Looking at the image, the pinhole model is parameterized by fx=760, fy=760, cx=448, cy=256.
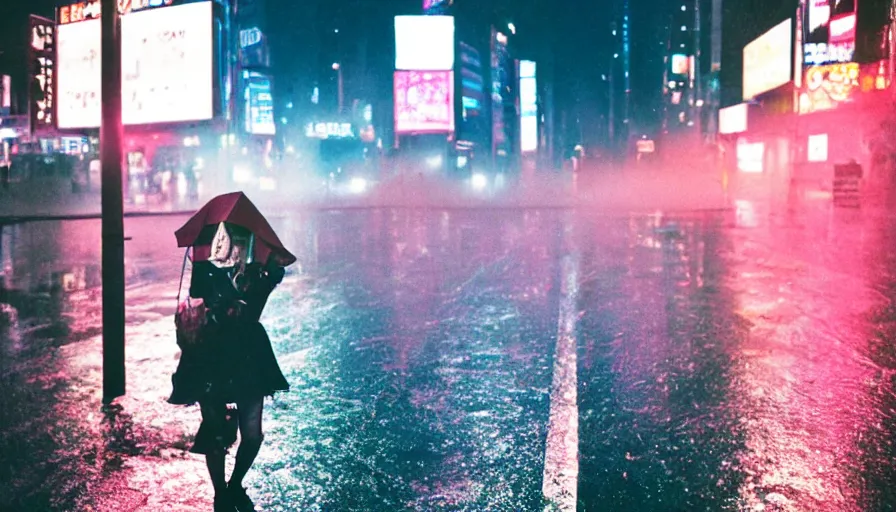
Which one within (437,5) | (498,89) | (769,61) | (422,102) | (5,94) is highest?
(437,5)

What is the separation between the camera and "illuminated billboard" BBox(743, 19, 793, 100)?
49.9 m

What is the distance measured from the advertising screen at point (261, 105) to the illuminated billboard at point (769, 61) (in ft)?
171

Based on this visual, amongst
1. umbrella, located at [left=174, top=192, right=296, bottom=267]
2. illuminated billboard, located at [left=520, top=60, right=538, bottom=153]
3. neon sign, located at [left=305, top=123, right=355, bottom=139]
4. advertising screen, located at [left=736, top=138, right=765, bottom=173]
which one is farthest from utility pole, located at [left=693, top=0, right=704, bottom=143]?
umbrella, located at [left=174, top=192, right=296, bottom=267]

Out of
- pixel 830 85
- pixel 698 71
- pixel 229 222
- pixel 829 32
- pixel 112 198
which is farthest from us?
pixel 698 71

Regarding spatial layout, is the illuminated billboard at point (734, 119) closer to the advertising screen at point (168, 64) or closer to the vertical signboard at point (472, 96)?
the vertical signboard at point (472, 96)

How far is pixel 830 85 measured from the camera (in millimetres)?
38625

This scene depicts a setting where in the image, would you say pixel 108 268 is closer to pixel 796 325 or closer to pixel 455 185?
pixel 796 325

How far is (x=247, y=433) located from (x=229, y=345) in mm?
512

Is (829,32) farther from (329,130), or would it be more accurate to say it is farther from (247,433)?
(329,130)

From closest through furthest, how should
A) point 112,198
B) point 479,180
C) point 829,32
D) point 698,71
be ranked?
point 112,198 → point 829,32 → point 479,180 → point 698,71

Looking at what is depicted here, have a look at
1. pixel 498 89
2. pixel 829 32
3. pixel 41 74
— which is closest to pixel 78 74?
pixel 41 74

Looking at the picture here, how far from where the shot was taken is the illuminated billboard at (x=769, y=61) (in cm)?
4988

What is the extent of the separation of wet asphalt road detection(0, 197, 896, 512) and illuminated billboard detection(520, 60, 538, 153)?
94137 millimetres

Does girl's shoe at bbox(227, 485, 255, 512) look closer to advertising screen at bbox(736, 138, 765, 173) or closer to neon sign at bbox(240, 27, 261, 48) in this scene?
advertising screen at bbox(736, 138, 765, 173)
